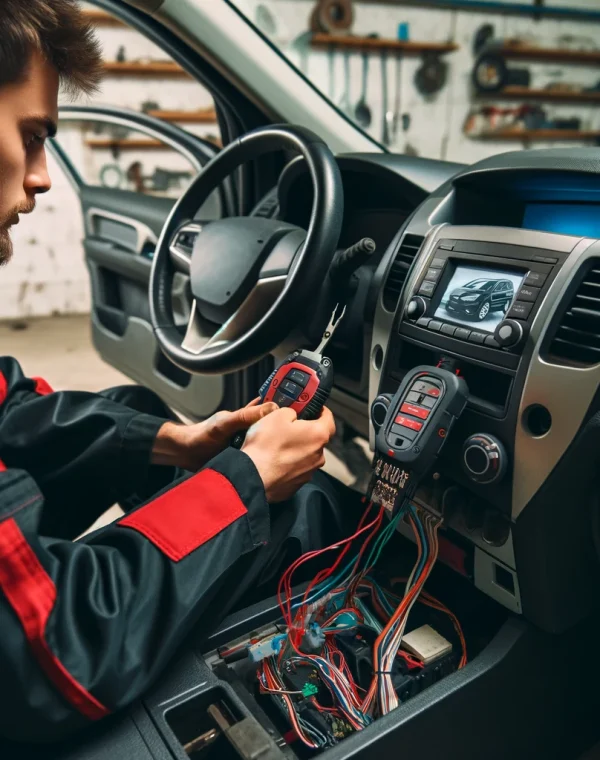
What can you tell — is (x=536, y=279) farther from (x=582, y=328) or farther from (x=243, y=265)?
(x=243, y=265)

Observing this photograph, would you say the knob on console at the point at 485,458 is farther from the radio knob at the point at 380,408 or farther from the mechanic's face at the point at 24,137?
the mechanic's face at the point at 24,137

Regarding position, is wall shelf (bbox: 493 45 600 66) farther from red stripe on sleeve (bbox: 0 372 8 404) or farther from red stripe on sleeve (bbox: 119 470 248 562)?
red stripe on sleeve (bbox: 119 470 248 562)

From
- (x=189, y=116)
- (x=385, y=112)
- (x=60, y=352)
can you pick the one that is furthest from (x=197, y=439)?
(x=385, y=112)

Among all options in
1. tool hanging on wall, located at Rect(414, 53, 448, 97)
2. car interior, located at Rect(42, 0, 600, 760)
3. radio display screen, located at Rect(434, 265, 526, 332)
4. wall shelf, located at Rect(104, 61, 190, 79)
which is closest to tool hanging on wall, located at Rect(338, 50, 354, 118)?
tool hanging on wall, located at Rect(414, 53, 448, 97)

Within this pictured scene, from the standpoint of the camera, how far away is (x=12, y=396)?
0.91 meters

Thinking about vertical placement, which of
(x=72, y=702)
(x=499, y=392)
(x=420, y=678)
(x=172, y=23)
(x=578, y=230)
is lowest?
(x=420, y=678)

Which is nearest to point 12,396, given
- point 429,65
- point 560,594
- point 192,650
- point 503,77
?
point 192,650

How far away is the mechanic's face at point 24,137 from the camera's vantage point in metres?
0.50

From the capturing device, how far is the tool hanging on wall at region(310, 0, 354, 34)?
3.75 metres

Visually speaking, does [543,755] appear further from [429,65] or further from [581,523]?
[429,65]

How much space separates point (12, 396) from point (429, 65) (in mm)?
4129

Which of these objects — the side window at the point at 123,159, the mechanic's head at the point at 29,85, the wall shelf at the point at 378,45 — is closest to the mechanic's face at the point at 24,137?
the mechanic's head at the point at 29,85

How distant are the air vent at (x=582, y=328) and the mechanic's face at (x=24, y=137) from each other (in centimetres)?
54

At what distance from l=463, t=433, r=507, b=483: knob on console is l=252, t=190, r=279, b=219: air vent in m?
0.75
